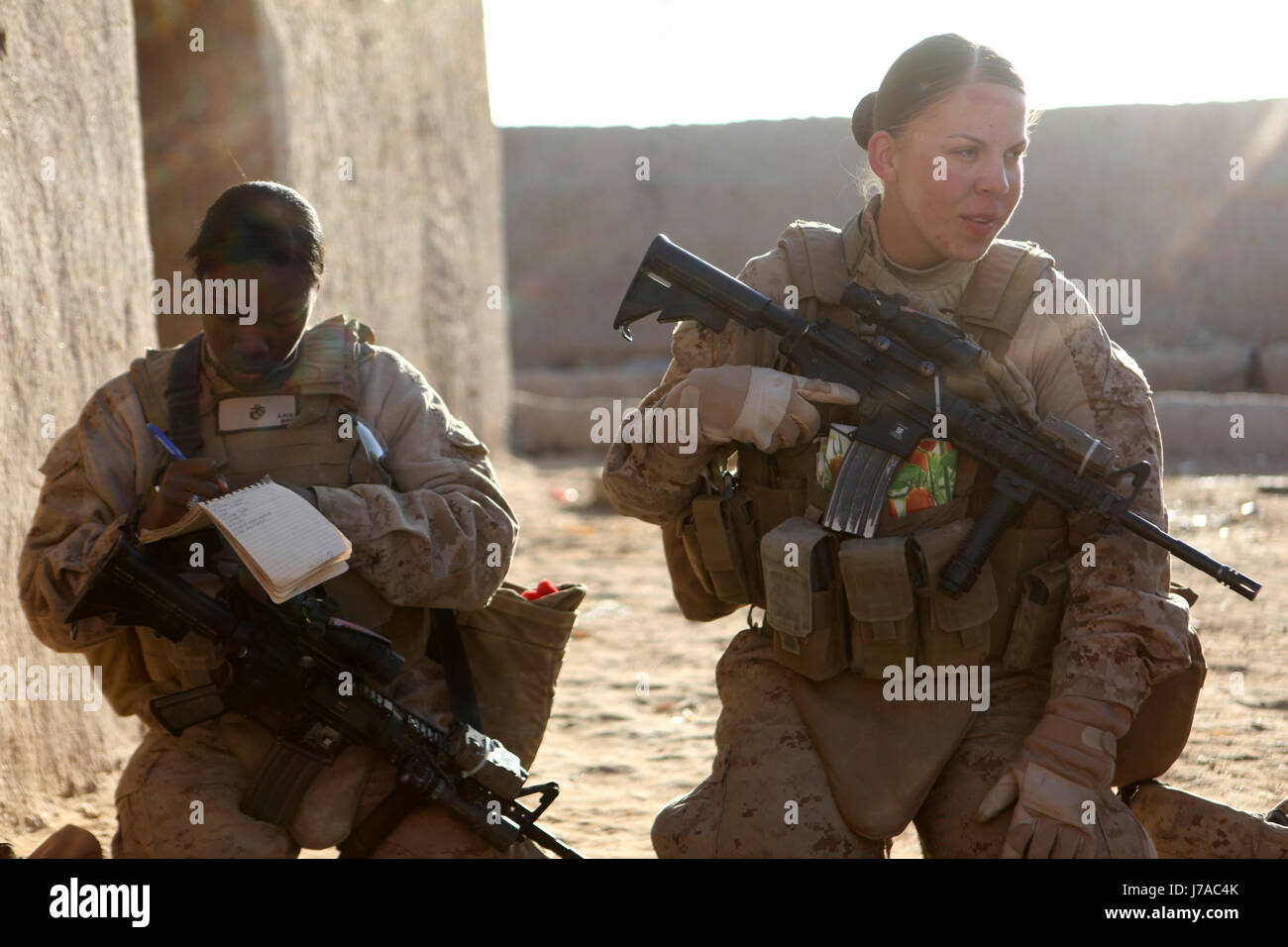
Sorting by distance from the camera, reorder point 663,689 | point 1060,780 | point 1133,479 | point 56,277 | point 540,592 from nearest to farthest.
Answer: point 1060,780 → point 1133,479 → point 540,592 → point 56,277 → point 663,689

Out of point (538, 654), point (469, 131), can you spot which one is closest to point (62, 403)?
point (538, 654)

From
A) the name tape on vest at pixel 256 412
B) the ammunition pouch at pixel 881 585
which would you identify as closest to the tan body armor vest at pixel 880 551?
the ammunition pouch at pixel 881 585

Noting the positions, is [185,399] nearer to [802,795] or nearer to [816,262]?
[816,262]

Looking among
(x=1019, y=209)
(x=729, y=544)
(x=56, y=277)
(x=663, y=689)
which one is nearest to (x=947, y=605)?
(x=729, y=544)

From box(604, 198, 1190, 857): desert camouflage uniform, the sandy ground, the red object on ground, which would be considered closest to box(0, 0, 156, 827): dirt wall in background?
the sandy ground

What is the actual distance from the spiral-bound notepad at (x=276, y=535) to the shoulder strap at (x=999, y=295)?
1.28 meters

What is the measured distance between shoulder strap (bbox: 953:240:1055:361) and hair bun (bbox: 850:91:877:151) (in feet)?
1.19

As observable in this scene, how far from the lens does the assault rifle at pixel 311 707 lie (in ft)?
8.43

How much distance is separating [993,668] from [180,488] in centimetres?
160

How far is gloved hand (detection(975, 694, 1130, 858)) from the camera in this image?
236 cm

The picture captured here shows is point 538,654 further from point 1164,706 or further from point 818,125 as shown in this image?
point 818,125

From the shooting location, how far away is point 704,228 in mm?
18484

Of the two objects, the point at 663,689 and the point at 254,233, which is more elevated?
the point at 254,233

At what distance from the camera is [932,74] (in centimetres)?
256
